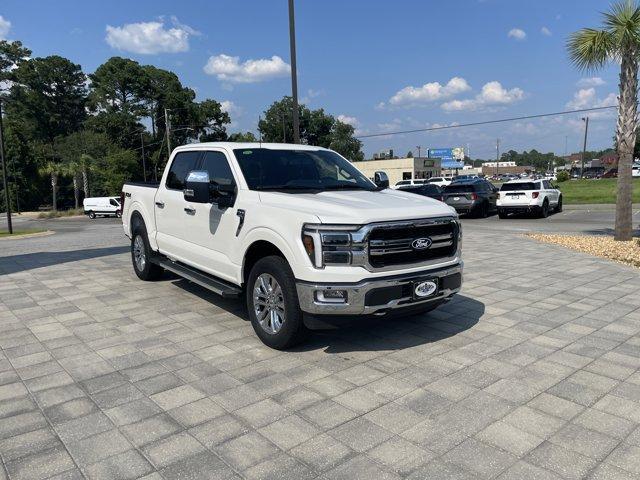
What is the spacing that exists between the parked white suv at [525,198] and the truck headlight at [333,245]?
18436 millimetres

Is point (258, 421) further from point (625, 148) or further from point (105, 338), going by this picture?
point (625, 148)

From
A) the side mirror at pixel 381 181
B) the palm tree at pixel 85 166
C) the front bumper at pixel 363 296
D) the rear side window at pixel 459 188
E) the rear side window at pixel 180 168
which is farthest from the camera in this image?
the palm tree at pixel 85 166

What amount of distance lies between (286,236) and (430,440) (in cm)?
207

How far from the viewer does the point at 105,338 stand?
520 centimetres

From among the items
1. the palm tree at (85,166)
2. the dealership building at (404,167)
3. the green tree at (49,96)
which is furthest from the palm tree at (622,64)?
the green tree at (49,96)

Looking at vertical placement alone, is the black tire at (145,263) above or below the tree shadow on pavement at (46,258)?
above

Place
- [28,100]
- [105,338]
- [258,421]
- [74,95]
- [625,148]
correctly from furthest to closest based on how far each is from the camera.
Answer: [74,95] → [28,100] → [625,148] → [105,338] → [258,421]

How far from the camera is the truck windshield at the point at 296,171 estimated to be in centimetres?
531

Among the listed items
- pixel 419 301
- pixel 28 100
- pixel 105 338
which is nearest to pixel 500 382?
pixel 419 301

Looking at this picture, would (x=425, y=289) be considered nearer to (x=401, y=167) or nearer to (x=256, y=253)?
(x=256, y=253)

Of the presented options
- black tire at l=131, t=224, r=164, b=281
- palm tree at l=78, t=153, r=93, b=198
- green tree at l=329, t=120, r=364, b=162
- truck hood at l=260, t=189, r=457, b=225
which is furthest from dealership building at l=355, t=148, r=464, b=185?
truck hood at l=260, t=189, r=457, b=225

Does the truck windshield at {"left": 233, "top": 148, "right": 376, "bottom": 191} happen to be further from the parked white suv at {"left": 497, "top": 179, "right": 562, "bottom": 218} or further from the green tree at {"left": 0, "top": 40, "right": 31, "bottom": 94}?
the green tree at {"left": 0, "top": 40, "right": 31, "bottom": 94}

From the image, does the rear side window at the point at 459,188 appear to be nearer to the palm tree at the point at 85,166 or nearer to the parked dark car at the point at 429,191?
the parked dark car at the point at 429,191

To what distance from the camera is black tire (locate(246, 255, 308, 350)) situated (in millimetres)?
4396
